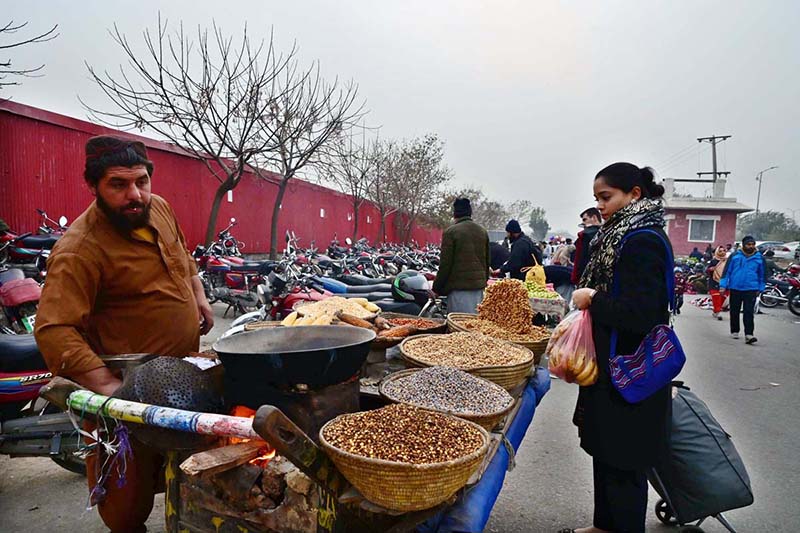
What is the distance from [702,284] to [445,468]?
62.8 feet

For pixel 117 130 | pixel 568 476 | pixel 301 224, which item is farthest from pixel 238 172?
pixel 568 476

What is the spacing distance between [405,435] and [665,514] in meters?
2.37

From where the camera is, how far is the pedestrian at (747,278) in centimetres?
828

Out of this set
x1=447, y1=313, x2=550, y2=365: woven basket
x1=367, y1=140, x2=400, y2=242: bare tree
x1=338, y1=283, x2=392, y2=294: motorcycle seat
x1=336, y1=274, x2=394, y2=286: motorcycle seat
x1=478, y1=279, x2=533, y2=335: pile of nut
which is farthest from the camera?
x1=367, y1=140, x2=400, y2=242: bare tree

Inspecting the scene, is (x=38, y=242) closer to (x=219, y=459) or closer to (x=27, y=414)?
(x=27, y=414)

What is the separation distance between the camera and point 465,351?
2629 millimetres

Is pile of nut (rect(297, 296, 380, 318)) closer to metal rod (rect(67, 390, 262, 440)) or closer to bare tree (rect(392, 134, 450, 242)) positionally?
metal rod (rect(67, 390, 262, 440))

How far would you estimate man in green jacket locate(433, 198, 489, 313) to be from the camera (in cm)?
537

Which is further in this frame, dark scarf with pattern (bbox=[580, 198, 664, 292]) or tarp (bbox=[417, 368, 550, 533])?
dark scarf with pattern (bbox=[580, 198, 664, 292])

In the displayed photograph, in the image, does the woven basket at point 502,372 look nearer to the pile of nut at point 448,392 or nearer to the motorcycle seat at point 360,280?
the pile of nut at point 448,392

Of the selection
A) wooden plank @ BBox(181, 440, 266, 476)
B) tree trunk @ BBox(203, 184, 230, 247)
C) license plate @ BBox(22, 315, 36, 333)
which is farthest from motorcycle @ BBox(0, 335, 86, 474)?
tree trunk @ BBox(203, 184, 230, 247)

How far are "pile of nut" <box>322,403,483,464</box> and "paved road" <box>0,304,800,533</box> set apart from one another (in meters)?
1.63

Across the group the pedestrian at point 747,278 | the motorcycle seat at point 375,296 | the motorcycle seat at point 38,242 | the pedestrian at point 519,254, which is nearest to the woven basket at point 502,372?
the motorcycle seat at point 375,296

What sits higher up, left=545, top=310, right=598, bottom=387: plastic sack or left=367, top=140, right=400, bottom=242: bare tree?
left=367, top=140, right=400, bottom=242: bare tree
